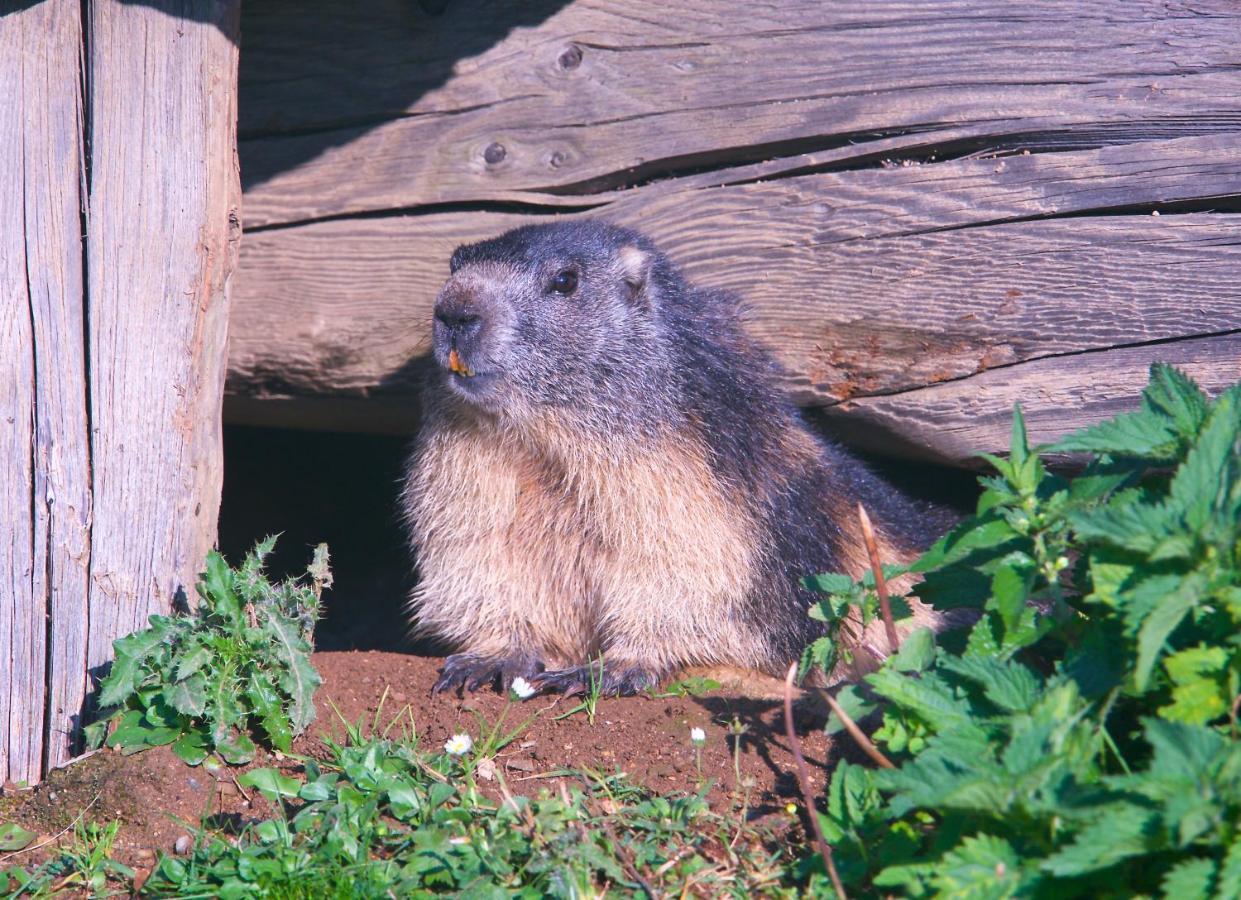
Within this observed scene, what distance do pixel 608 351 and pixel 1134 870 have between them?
288 cm

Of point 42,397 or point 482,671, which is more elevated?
point 42,397

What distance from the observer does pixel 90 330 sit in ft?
13.1

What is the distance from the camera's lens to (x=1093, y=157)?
465 cm

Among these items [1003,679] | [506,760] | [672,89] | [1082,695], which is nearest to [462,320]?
[672,89]

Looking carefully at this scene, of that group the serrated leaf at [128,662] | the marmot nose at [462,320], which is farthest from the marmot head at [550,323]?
the serrated leaf at [128,662]

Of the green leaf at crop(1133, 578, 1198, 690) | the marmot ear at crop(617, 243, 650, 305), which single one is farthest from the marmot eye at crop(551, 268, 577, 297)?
the green leaf at crop(1133, 578, 1198, 690)

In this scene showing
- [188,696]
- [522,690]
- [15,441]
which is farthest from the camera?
[522,690]

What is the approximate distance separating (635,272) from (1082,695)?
2722 millimetres

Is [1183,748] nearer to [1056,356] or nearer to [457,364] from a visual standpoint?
[1056,356]

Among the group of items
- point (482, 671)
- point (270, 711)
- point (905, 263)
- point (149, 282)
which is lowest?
point (482, 671)

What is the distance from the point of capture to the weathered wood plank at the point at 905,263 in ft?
15.1

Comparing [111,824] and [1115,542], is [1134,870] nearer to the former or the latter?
[1115,542]

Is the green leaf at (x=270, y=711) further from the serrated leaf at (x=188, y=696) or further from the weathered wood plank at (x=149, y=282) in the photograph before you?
the weathered wood plank at (x=149, y=282)

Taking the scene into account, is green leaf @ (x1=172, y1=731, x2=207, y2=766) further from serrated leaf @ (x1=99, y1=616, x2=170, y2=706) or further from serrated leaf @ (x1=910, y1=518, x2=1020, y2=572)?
serrated leaf @ (x1=910, y1=518, x2=1020, y2=572)
